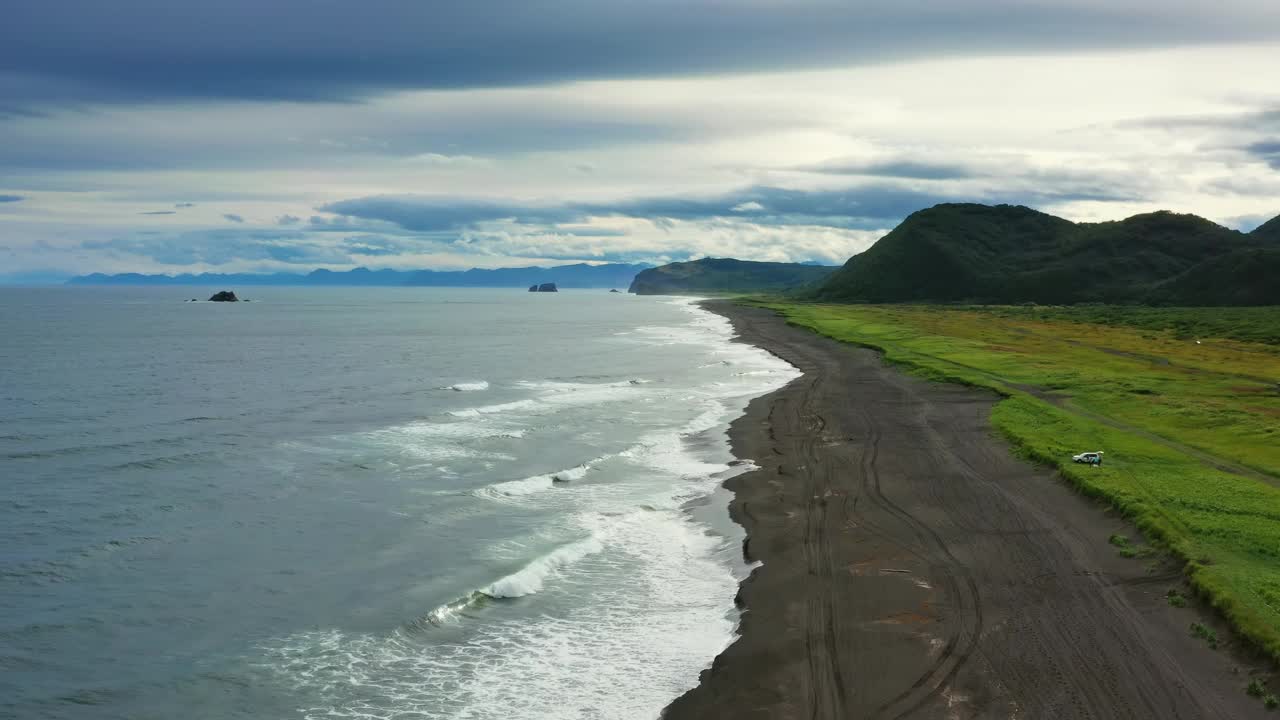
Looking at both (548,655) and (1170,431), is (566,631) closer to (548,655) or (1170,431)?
(548,655)

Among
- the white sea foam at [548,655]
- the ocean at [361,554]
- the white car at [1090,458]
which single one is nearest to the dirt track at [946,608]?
the white sea foam at [548,655]

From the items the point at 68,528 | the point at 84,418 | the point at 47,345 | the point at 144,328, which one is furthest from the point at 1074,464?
the point at 144,328

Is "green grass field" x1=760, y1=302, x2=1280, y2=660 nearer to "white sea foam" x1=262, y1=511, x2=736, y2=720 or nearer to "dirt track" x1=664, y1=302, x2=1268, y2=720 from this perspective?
Result: "dirt track" x1=664, y1=302, x2=1268, y2=720

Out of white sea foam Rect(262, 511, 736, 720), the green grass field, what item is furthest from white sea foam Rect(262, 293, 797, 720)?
the green grass field

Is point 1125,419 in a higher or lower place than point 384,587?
higher

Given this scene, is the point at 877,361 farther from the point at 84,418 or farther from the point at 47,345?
the point at 47,345

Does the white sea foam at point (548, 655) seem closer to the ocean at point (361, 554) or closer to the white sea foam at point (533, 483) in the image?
the ocean at point (361, 554)
